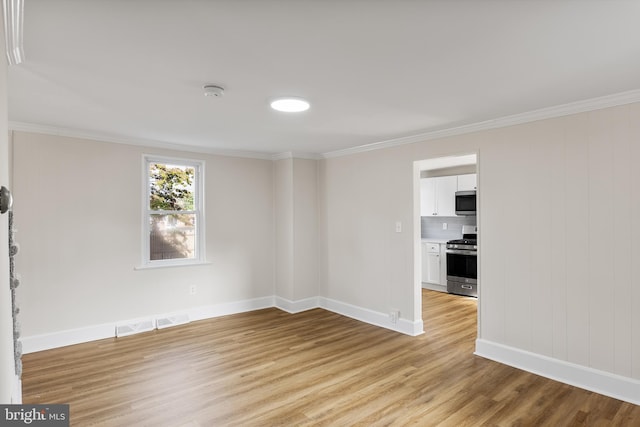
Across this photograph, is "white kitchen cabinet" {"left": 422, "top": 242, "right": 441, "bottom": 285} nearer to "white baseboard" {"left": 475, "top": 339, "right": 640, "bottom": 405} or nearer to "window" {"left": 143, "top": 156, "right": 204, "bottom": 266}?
"white baseboard" {"left": 475, "top": 339, "right": 640, "bottom": 405}

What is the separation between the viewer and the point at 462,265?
6105 millimetres

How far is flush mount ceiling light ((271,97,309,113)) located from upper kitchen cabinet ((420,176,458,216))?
4353 mm

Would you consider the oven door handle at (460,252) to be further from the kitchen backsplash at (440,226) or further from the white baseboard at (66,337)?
the white baseboard at (66,337)

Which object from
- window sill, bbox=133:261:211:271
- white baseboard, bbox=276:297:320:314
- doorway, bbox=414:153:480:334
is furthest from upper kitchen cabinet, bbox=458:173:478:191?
window sill, bbox=133:261:211:271

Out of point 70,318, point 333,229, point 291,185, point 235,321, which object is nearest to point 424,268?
point 333,229

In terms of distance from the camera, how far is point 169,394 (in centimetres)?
281

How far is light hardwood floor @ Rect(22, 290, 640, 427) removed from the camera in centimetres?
249

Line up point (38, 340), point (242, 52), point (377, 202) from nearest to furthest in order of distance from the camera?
point (242, 52) → point (38, 340) → point (377, 202)

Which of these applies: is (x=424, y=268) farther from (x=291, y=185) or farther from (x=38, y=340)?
(x=38, y=340)

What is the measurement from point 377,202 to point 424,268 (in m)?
2.73

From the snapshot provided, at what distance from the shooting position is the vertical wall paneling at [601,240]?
277 centimetres

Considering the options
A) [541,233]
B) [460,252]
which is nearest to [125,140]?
[541,233]

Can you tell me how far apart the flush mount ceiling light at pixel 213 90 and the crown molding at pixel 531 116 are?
237cm

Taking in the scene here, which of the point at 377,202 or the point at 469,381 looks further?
the point at 377,202
